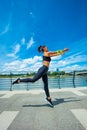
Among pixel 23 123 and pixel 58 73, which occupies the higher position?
pixel 58 73

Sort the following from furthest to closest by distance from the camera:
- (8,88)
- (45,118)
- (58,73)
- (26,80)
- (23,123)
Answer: (58,73) → (8,88) → (26,80) → (45,118) → (23,123)

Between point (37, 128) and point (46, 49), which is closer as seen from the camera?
point (37, 128)

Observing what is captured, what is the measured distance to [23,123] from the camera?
15.5ft

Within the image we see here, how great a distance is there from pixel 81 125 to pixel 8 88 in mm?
10578

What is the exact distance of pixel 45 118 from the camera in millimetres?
5246

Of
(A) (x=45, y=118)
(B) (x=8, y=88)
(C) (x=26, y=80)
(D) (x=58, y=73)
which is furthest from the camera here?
(D) (x=58, y=73)

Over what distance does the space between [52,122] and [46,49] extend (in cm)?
283

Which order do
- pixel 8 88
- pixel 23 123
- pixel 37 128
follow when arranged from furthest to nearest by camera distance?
pixel 8 88 < pixel 23 123 < pixel 37 128

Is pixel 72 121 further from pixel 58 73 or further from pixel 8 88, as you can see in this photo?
pixel 58 73

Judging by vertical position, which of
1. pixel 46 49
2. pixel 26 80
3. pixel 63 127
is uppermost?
pixel 46 49

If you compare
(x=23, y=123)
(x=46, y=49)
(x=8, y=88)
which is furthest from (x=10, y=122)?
(x=8, y=88)

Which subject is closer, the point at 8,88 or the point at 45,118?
the point at 45,118

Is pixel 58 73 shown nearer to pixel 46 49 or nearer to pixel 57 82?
pixel 57 82

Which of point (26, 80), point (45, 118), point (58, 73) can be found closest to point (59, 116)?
point (45, 118)
